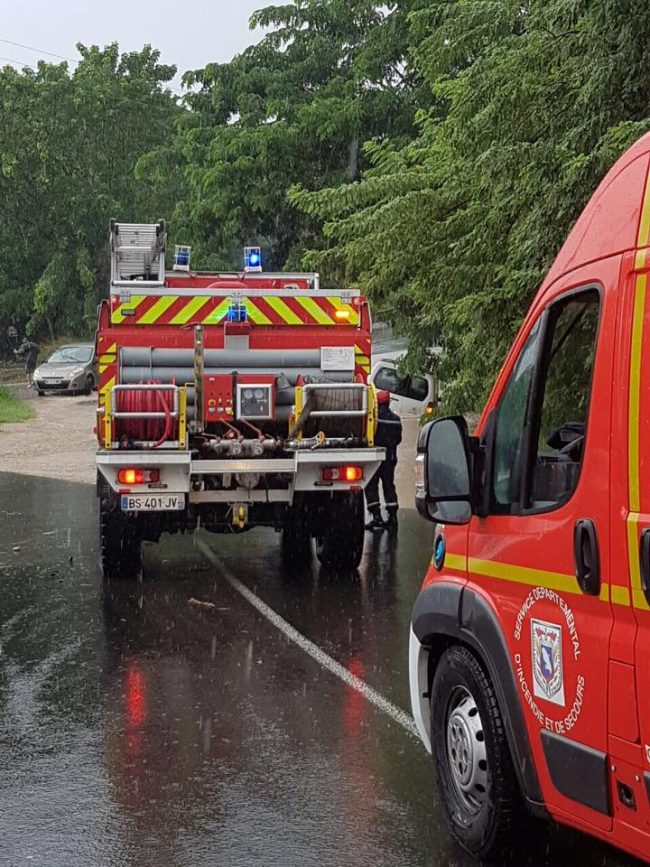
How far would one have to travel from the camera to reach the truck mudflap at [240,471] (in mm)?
9531

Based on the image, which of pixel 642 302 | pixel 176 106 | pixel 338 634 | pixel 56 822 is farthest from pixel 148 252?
pixel 176 106

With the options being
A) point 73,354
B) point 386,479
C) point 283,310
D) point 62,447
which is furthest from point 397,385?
point 73,354

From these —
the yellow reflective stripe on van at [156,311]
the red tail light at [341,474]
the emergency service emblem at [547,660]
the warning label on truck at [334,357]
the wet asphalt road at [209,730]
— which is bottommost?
the wet asphalt road at [209,730]

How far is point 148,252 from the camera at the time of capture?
12734mm

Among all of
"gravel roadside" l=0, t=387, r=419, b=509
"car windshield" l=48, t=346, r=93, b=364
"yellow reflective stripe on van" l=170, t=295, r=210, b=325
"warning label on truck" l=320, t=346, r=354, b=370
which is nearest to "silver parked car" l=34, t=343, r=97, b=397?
"car windshield" l=48, t=346, r=93, b=364

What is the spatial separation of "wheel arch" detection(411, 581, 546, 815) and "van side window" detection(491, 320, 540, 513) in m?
0.38

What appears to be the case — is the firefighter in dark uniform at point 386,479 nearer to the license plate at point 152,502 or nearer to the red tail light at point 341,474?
the red tail light at point 341,474

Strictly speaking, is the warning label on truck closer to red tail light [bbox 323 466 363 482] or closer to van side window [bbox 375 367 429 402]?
red tail light [bbox 323 466 363 482]

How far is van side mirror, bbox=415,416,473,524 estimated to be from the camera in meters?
4.15

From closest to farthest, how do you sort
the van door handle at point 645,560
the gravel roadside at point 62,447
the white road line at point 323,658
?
1. the van door handle at point 645,560
2. the white road line at point 323,658
3. the gravel roadside at point 62,447

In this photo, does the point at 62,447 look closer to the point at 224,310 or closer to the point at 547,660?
the point at 224,310

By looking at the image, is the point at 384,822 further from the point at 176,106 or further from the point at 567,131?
the point at 176,106

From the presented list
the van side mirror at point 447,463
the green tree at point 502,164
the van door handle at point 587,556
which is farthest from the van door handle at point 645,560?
the green tree at point 502,164

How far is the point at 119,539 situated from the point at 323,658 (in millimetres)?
3154
